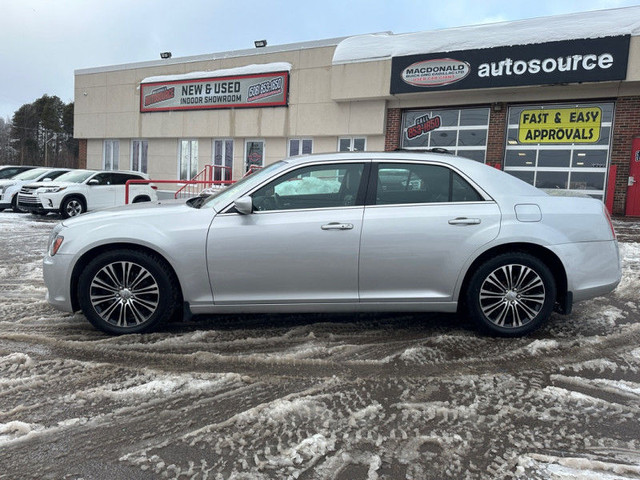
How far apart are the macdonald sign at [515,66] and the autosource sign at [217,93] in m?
5.04

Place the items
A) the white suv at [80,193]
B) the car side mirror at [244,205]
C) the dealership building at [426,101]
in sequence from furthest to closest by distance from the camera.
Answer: the white suv at [80,193]
the dealership building at [426,101]
the car side mirror at [244,205]

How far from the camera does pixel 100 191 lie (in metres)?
15.8

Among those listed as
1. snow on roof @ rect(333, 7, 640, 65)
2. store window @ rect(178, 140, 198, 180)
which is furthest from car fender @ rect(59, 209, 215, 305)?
store window @ rect(178, 140, 198, 180)

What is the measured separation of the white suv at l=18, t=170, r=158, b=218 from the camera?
591 inches

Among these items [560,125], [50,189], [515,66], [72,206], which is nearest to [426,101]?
[515,66]

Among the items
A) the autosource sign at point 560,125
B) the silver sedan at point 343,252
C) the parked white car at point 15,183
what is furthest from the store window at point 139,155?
the silver sedan at point 343,252

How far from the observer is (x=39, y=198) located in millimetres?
15086

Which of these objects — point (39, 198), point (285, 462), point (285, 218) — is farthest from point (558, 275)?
point (39, 198)

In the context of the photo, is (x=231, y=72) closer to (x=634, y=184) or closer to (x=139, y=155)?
(x=139, y=155)

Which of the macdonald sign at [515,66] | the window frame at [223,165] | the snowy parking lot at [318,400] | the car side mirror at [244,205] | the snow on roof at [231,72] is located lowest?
the snowy parking lot at [318,400]

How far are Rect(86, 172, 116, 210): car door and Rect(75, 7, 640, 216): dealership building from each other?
5650mm

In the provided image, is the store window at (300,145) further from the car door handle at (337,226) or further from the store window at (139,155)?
the car door handle at (337,226)

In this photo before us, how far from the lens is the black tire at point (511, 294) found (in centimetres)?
443

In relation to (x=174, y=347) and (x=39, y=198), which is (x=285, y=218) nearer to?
(x=174, y=347)
